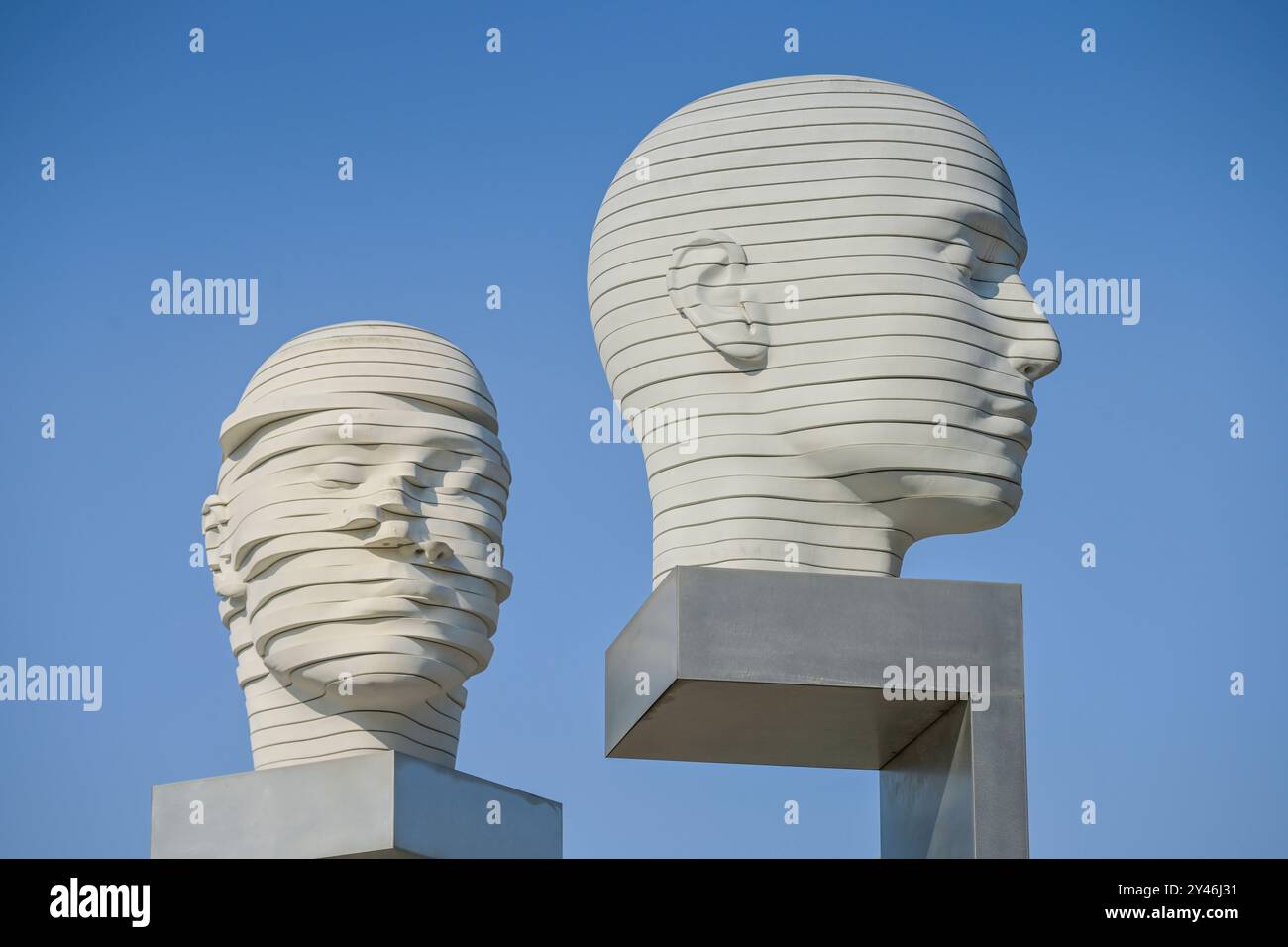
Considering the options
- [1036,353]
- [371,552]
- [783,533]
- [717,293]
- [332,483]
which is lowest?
[783,533]

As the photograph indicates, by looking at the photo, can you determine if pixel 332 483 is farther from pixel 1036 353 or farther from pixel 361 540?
pixel 1036 353

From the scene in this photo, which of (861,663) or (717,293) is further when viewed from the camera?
(717,293)

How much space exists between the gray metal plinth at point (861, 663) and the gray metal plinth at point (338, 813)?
2.14 metres

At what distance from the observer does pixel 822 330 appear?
428 inches

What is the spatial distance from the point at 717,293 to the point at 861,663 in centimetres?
188

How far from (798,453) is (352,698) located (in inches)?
140

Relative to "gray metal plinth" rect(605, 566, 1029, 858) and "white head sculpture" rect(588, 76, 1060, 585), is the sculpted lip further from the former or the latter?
"gray metal plinth" rect(605, 566, 1029, 858)

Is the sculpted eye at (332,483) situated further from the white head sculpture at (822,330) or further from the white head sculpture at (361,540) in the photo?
the white head sculpture at (822,330)

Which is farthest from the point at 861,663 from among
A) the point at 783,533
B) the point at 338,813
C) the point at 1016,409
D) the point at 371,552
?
the point at 371,552

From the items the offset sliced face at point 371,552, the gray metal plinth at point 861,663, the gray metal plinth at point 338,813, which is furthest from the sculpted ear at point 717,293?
the gray metal plinth at point 338,813

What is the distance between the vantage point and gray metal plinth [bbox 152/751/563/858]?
12453mm

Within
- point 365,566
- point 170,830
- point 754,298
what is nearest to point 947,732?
point 754,298

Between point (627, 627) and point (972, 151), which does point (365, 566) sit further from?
point (972, 151)
